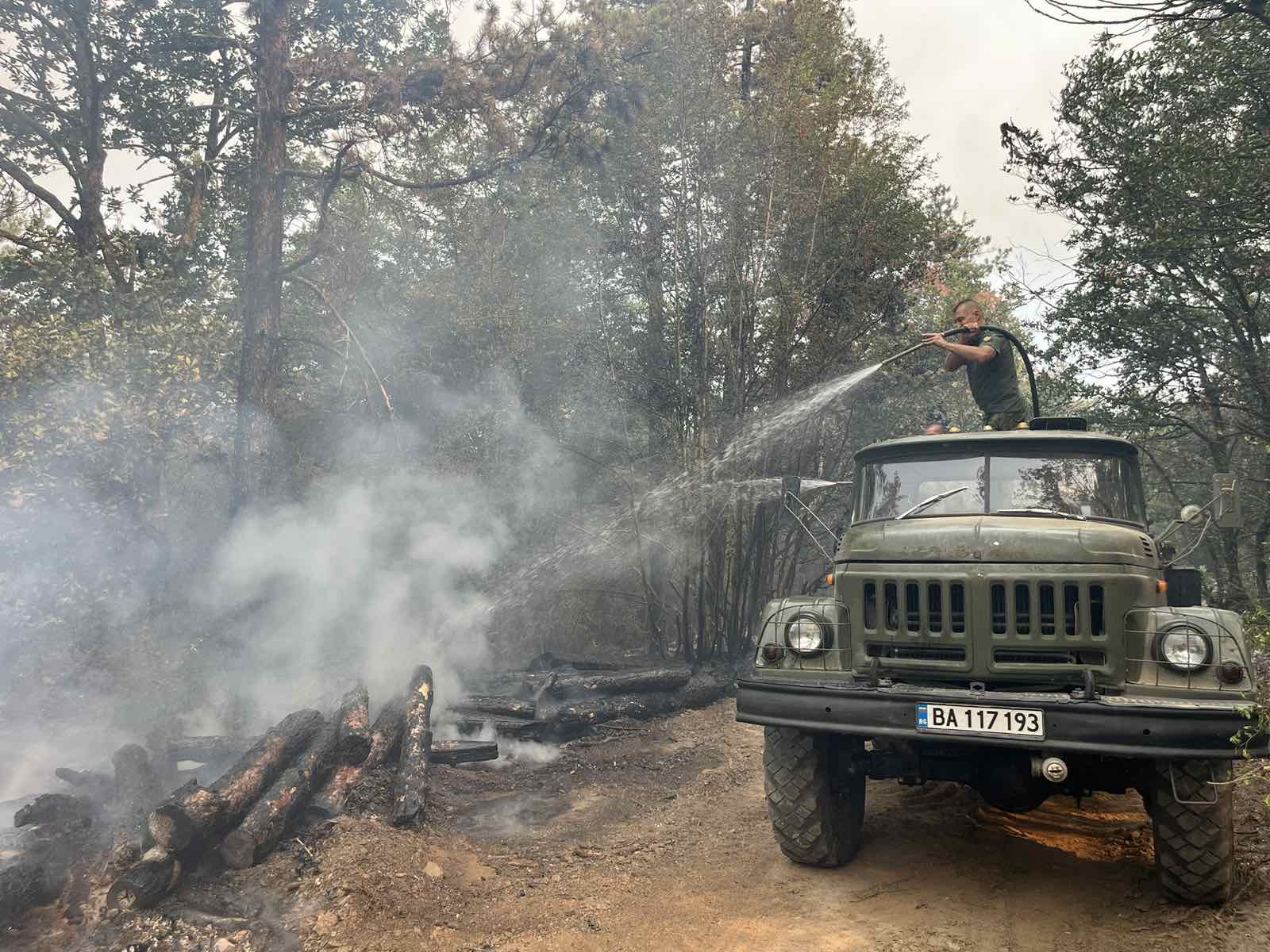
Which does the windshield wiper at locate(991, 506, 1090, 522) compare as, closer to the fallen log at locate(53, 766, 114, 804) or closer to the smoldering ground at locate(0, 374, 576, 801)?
the smoldering ground at locate(0, 374, 576, 801)

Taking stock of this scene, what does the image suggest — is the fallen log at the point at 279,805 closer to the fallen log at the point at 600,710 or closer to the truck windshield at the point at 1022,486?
the fallen log at the point at 600,710

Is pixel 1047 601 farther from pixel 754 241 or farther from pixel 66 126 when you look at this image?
pixel 66 126

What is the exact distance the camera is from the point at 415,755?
25.7 feet

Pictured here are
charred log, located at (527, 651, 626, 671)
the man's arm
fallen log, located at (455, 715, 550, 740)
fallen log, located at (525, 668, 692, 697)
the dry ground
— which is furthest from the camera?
charred log, located at (527, 651, 626, 671)

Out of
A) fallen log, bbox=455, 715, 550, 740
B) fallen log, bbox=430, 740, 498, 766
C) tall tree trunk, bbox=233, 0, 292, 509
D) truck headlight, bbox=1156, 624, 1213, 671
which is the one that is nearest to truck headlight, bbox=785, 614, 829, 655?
truck headlight, bbox=1156, 624, 1213, 671

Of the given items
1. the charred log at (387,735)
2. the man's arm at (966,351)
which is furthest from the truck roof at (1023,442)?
the charred log at (387,735)

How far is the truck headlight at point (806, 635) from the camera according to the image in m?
5.49

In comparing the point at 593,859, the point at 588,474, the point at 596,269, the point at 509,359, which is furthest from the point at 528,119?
the point at 593,859

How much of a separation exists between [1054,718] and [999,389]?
3.73 m

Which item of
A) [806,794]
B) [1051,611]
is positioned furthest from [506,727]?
→ [1051,611]

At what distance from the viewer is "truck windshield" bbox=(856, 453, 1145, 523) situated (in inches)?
227

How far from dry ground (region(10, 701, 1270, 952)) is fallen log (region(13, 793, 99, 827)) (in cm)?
119

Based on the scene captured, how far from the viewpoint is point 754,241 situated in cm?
1373

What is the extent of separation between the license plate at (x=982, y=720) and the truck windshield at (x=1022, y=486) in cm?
154
